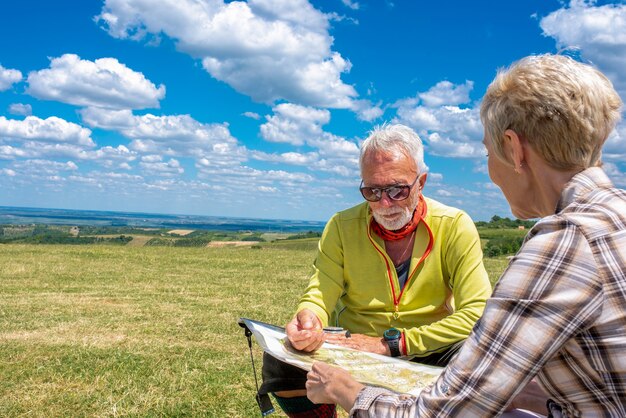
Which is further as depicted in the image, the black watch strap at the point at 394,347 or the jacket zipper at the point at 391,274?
the jacket zipper at the point at 391,274

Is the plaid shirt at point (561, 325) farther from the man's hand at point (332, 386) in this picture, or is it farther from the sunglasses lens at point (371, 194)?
the sunglasses lens at point (371, 194)

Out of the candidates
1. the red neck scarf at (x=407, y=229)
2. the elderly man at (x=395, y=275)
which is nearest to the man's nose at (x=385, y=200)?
the elderly man at (x=395, y=275)

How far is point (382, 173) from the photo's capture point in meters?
3.16

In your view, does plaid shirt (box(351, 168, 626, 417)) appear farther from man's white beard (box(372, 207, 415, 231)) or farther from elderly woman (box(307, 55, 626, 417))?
man's white beard (box(372, 207, 415, 231))

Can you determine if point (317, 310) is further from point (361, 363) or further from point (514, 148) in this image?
point (514, 148)

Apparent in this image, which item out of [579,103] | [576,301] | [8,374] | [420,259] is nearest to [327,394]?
[576,301]

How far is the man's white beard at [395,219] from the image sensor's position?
3188 millimetres

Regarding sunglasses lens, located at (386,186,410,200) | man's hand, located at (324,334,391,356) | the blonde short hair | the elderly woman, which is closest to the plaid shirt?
the elderly woman

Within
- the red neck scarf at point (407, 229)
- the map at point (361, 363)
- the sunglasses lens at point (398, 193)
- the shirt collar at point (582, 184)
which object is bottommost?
the map at point (361, 363)

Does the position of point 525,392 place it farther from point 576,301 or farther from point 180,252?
point 180,252

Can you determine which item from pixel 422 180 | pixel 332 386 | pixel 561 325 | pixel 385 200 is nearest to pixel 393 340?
pixel 385 200

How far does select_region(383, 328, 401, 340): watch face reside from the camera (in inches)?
119

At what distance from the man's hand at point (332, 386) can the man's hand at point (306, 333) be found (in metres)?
0.71

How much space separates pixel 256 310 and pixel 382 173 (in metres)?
6.51
